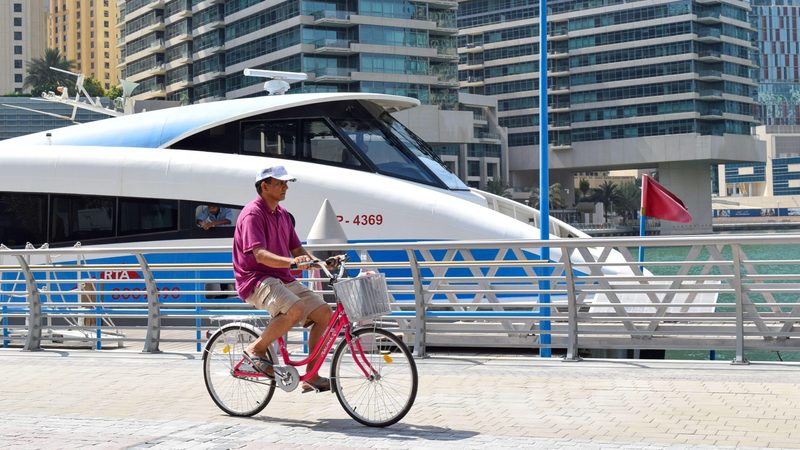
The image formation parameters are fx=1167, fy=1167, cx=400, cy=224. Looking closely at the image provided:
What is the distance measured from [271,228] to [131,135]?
1201 centimetres

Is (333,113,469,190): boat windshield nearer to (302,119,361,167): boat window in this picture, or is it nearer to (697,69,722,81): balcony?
(302,119,361,167): boat window

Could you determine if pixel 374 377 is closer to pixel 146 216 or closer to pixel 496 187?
pixel 146 216

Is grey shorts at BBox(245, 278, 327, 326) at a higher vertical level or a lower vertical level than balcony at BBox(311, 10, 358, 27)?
lower

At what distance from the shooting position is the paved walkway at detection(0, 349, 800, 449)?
23.9 feet

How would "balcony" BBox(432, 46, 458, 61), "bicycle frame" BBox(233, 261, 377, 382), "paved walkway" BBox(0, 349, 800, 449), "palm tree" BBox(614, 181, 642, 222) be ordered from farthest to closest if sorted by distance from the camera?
"palm tree" BBox(614, 181, 642, 222) < "balcony" BBox(432, 46, 458, 61) < "bicycle frame" BBox(233, 261, 377, 382) < "paved walkway" BBox(0, 349, 800, 449)

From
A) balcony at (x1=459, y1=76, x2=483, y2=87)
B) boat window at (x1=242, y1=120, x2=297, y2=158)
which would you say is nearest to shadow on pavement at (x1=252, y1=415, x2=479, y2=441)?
boat window at (x1=242, y1=120, x2=297, y2=158)

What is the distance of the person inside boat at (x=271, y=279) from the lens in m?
7.95

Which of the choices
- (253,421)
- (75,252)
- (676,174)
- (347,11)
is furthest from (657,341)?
(676,174)

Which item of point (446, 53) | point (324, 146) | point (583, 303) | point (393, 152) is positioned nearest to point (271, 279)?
point (583, 303)

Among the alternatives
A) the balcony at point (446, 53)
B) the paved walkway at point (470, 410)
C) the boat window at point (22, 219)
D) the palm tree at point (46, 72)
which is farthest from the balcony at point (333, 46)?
the paved walkway at point (470, 410)

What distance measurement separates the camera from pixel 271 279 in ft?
26.3

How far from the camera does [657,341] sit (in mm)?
11133

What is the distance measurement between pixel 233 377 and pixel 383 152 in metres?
11.0

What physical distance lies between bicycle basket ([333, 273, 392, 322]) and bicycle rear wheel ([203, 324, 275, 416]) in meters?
1.08
